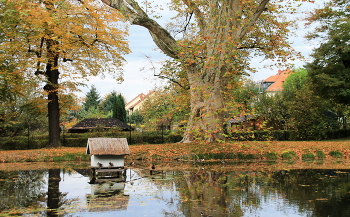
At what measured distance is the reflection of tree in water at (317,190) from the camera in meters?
6.77

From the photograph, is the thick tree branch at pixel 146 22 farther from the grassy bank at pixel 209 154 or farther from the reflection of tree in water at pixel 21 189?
the reflection of tree in water at pixel 21 189

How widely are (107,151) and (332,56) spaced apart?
28.4 metres

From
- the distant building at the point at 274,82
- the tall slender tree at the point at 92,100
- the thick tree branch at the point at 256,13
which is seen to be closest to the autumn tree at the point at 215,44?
the thick tree branch at the point at 256,13

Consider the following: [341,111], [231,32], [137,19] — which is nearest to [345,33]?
[341,111]

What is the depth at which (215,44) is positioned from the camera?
59.1 ft

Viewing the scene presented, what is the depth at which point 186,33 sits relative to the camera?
23.6 m

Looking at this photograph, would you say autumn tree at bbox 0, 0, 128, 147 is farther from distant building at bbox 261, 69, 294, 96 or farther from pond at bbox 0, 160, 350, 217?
distant building at bbox 261, 69, 294, 96

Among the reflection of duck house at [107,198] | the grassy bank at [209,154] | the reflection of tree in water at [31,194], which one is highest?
the grassy bank at [209,154]

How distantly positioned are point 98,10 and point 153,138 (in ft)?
37.5

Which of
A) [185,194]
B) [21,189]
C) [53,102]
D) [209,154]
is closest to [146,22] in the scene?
[209,154]

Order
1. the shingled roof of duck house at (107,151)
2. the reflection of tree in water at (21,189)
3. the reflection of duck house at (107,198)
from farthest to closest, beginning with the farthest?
the shingled roof of duck house at (107,151), the reflection of tree in water at (21,189), the reflection of duck house at (107,198)

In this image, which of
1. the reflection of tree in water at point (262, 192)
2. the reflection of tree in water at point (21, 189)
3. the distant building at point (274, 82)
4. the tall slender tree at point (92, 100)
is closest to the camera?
the reflection of tree in water at point (262, 192)

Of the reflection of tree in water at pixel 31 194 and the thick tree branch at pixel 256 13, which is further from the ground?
the thick tree branch at pixel 256 13

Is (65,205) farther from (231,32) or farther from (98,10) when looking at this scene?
(98,10)
